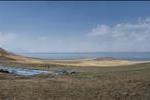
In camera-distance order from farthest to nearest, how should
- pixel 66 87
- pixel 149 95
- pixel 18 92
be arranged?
pixel 66 87 → pixel 18 92 → pixel 149 95

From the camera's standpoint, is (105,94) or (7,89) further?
(7,89)

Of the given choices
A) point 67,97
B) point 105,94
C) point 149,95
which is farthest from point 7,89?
point 149,95

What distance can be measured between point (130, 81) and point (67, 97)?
22.6ft

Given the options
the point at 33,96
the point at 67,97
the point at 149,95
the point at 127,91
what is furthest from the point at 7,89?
the point at 149,95

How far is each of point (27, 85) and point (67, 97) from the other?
5553 millimetres

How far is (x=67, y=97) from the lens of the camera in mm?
20641

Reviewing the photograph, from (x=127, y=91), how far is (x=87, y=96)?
288 centimetres

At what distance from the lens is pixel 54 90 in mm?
22844

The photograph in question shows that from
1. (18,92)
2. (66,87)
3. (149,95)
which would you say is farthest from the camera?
(66,87)

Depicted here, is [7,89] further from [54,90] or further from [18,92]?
[54,90]

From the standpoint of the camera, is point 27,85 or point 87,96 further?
point 27,85

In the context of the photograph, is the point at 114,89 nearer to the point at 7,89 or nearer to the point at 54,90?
the point at 54,90

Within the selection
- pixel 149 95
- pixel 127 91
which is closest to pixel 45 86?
pixel 127 91

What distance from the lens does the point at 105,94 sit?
21.0 m
